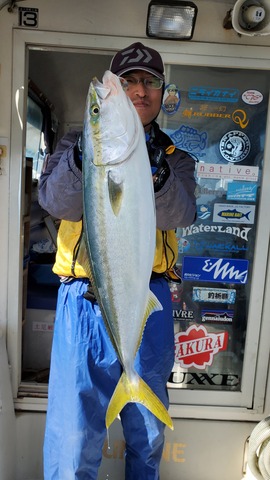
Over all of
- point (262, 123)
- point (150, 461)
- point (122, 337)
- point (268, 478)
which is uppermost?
point (262, 123)

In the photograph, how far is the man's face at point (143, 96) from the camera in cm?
178

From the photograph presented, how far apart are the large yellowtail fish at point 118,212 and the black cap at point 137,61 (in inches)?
24.4

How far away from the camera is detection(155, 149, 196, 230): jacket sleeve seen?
Result: 60.5 inches

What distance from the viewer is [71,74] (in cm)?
465

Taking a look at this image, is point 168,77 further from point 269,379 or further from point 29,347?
point 29,347

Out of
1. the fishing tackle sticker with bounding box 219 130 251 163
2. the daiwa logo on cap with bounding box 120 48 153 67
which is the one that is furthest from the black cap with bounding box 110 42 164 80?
the fishing tackle sticker with bounding box 219 130 251 163

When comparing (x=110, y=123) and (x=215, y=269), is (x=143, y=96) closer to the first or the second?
(x=110, y=123)

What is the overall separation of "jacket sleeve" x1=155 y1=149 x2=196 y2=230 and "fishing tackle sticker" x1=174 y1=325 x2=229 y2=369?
1.32 metres

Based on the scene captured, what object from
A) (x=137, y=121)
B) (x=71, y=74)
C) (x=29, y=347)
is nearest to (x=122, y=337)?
(x=137, y=121)

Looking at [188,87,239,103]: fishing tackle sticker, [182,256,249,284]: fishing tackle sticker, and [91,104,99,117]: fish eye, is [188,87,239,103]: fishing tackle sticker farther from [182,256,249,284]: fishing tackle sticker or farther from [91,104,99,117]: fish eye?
[91,104,99,117]: fish eye

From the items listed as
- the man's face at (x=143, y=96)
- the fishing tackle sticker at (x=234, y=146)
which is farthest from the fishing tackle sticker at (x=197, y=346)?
the man's face at (x=143, y=96)

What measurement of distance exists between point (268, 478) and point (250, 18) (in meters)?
2.65

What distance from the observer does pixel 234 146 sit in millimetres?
2713

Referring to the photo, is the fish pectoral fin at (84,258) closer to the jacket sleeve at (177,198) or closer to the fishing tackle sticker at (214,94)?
the jacket sleeve at (177,198)
